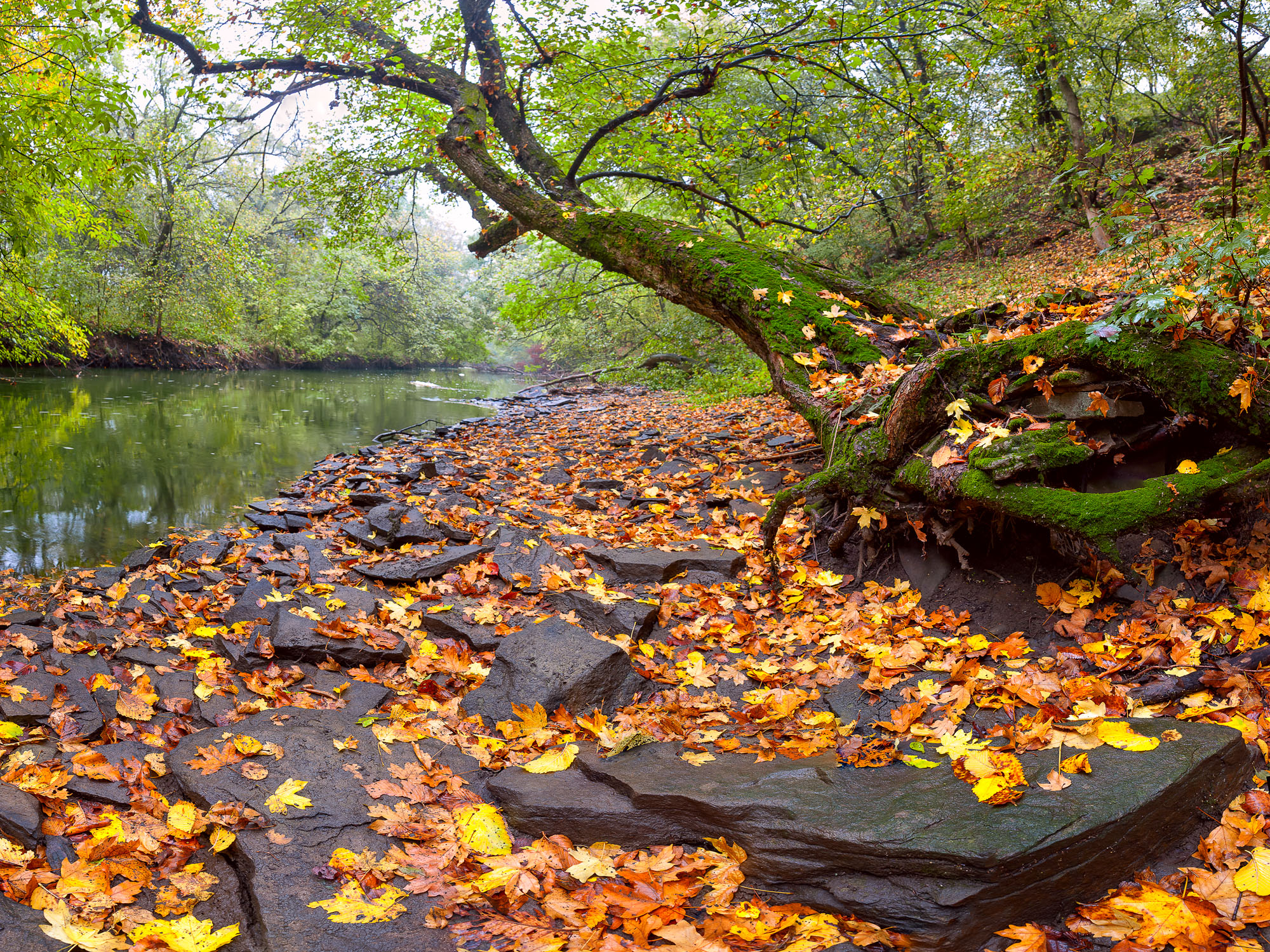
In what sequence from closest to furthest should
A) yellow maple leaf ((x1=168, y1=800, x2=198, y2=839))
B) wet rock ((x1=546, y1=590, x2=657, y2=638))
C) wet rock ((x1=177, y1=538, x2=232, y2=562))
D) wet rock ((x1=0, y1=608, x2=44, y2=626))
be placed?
yellow maple leaf ((x1=168, y1=800, x2=198, y2=839)) → wet rock ((x1=546, y1=590, x2=657, y2=638)) → wet rock ((x1=0, y1=608, x2=44, y2=626)) → wet rock ((x1=177, y1=538, x2=232, y2=562))

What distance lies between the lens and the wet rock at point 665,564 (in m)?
5.02

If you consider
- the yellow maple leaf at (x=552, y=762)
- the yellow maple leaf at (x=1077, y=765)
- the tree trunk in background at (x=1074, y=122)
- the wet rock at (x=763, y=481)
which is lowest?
the yellow maple leaf at (x=552, y=762)

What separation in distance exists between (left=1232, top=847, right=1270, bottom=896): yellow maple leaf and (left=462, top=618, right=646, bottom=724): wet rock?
2.47 metres

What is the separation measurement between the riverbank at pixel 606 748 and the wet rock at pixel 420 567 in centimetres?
3

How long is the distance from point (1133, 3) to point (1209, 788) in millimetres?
20066

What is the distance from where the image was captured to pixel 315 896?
234 cm

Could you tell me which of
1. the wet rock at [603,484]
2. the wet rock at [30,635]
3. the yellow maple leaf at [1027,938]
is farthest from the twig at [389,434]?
the yellow maple leaf at [1027,938]

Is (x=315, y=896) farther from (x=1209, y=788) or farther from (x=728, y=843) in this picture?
(x=1209, y=788)

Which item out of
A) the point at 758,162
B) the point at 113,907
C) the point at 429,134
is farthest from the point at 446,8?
the point at 113,907

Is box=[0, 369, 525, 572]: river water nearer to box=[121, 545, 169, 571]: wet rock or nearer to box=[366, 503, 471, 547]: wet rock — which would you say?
box=[121, 545, 169, 571]: wet rock

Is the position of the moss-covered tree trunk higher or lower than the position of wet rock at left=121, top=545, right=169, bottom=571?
higher

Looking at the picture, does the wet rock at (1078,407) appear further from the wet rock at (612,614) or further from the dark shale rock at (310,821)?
the dark shale rock at (310,821)

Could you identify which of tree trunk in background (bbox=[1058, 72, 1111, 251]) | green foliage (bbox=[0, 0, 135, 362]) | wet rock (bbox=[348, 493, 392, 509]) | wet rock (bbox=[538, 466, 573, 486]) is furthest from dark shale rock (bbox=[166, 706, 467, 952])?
tree trunk in background (bbox=[1058, 72, 1111, 251])

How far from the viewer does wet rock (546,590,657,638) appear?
4285mm
